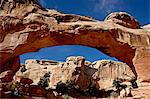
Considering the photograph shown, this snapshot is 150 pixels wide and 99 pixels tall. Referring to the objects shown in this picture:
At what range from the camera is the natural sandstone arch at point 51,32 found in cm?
2152

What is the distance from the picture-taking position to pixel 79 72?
155 feet

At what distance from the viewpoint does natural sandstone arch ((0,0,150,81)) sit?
21516 mm

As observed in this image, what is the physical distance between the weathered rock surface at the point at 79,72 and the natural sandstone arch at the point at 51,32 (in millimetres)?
21550

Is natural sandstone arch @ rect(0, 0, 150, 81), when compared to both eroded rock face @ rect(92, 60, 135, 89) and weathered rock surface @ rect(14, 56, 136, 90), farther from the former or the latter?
eroded rock face @ rect(92, 60, 135, 89)

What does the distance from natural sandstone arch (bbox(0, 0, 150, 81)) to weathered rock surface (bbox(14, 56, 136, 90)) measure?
21.5m

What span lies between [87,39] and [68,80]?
23277mm

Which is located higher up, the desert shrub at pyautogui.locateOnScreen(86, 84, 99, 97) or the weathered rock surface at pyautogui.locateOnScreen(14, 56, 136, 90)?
the weathered rock surface at pyautogui.locateOnScreen(14, 56, 136, 90)

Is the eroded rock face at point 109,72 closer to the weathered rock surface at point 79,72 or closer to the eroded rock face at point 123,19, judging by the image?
the weathered rock surface at point 79,72

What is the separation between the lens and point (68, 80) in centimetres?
4522

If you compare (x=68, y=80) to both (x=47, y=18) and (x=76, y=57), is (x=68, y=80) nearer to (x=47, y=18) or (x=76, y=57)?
(x=76, y=57)

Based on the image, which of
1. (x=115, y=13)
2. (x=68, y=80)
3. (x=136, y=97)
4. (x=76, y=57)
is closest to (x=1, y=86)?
(x=136, y=97)

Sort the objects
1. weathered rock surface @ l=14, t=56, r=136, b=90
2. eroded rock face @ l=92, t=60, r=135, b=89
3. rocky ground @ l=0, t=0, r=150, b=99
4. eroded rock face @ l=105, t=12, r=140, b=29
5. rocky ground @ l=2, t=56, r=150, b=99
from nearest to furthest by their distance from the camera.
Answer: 1. rocky ground @ l=0, t=0, r=150, b=99
2. eroded rock face @ l=105, t=12, r=140, b=29
3. rocky ground @ l=2, t=56, r=150, b=99
4. weathered rock surface @ l=14, t=56, r=136, b=90
5. eroded rock face @ l=92, t=60, r=135, b=89

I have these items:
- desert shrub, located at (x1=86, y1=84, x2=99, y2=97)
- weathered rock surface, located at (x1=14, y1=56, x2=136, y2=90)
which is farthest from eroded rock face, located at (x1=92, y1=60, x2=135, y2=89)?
desert shrub, located at (x1=86, y1=84, x2=99, y2=97)

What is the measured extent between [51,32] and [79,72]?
85.7 feet
